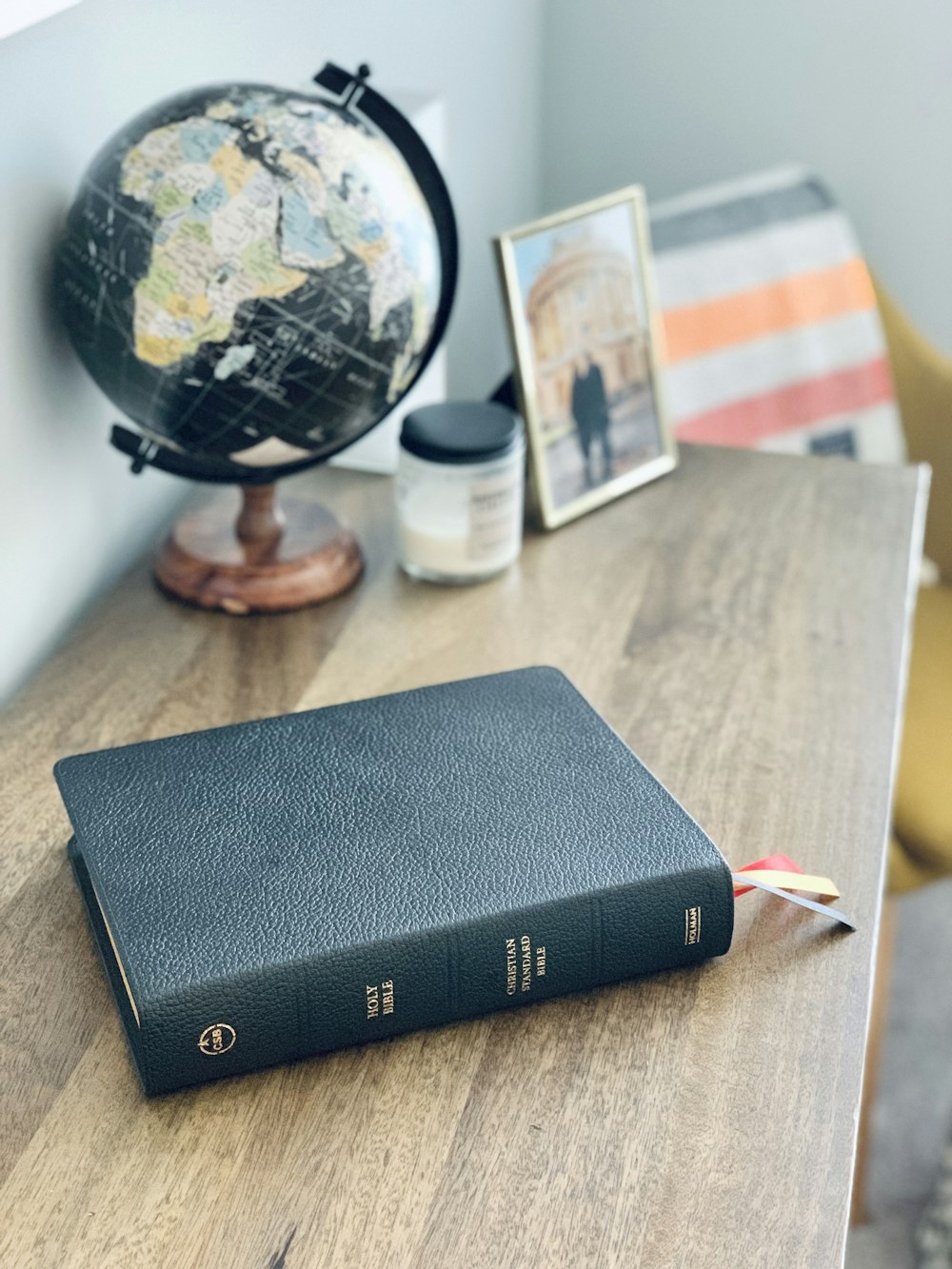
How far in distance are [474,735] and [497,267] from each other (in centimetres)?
44

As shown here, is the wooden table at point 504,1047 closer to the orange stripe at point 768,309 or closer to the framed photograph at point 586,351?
the framed photograph at point 586,351

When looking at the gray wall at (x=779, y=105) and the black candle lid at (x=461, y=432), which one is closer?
the black candle lid at (x=461, y=432)

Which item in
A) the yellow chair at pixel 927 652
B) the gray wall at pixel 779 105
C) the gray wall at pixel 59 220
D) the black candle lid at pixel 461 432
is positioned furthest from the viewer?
the gray wall at pixel 779 105

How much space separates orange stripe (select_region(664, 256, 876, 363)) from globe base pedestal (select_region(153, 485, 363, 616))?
30.1 inches

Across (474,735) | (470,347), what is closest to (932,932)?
(470,347)

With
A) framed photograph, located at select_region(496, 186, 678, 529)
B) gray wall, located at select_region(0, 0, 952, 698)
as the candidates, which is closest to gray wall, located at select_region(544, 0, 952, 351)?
gray wall, located at select_region(0, 0, 952, 698)

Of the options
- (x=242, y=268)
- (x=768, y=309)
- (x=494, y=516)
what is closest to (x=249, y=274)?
(x=242, y=268)

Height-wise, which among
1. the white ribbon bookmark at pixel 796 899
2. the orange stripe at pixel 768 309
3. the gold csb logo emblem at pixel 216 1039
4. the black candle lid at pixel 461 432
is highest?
the black candle lid at pixel 461 432

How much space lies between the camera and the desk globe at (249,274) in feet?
2.43

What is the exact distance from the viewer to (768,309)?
1632 mm

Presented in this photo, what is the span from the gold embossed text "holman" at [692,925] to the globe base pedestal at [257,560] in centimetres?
41

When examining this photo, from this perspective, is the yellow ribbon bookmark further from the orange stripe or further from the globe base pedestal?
the orange stripe

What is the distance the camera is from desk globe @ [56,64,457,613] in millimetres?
739

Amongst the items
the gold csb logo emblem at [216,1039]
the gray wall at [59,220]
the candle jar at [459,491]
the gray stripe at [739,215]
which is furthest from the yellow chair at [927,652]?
the gold csb logo emblem at [216,1039]
